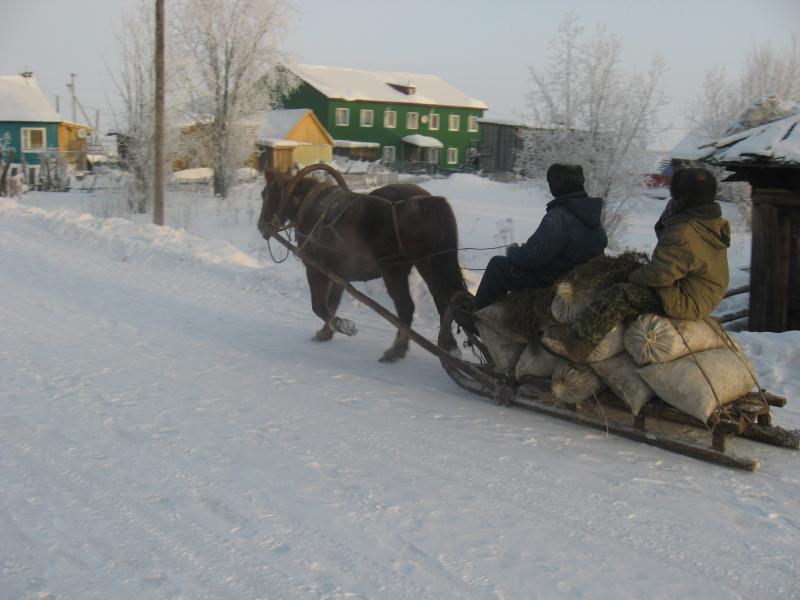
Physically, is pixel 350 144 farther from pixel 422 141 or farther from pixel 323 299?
pixel 323 299

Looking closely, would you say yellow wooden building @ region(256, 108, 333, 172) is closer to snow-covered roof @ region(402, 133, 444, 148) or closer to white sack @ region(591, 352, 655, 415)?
snow-covered roof @ region(402, 133, 444, 148)

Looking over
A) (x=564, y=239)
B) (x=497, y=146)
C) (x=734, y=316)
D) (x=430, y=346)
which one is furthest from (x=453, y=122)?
(x=564, y=239)

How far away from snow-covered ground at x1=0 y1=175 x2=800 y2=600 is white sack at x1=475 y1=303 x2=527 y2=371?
430 millimetres

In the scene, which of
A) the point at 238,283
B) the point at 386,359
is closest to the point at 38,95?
the point at 238,283

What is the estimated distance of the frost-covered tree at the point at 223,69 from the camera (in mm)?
34625

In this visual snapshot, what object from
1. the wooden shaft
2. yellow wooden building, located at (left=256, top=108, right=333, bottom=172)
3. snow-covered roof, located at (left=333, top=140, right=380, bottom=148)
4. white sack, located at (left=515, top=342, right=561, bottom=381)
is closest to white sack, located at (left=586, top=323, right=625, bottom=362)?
white sack, located at (left=515, top=342, right=561, bottom=381)

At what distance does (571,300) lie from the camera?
5.22 meters

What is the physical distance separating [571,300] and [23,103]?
181ft

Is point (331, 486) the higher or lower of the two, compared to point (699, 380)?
lower

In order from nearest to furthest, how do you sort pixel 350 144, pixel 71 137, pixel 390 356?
1. pixel 390 356
2. pixel 71 137
3. pixel 350 144

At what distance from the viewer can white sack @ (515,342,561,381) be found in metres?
5.55

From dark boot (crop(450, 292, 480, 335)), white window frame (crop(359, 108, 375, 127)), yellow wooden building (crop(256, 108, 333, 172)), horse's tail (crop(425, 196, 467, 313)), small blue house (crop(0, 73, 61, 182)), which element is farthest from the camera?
white window frame (crop(359, 108, 375, 127))

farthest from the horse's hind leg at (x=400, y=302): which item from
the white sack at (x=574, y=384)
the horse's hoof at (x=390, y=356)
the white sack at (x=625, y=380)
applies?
the white sack at (x=625, y=380)

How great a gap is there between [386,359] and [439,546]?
3793 mm
